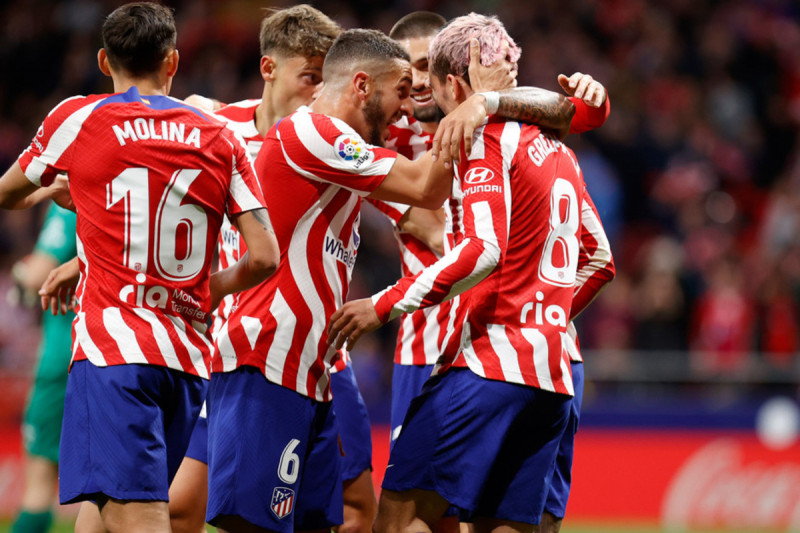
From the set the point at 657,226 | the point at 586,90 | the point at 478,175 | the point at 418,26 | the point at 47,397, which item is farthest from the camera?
the point at 657,226

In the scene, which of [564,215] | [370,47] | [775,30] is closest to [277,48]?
[370,47]

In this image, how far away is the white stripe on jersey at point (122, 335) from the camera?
3646mm

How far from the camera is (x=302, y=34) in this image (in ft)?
15.9

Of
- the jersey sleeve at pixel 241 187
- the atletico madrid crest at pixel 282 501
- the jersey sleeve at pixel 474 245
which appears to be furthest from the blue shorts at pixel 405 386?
the jersey sleeve at pixel 241 187

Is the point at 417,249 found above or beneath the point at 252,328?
above

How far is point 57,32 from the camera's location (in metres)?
13.5

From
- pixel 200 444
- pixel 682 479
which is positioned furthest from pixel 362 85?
pixel 682 479

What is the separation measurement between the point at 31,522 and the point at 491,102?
385 centimetres

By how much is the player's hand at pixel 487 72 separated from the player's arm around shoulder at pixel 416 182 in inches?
13.6

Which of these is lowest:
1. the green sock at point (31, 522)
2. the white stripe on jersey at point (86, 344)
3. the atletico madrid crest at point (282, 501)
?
the green sock at point (31, 522)

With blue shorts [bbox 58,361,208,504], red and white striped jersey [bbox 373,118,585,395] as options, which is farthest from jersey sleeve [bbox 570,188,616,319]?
blue shorts [bbox 58,361,208,504]

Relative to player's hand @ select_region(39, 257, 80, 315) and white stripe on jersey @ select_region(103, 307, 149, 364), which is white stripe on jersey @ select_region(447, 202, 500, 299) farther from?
player's hand @ select_region(39, 257, 80, 315)

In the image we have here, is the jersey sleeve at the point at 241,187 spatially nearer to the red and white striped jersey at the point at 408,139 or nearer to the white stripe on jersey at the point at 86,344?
the white stripe on jersey at the point at 86,344

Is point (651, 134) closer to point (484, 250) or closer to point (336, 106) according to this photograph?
point (336, 106)
